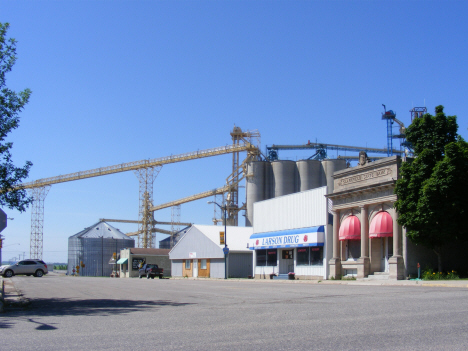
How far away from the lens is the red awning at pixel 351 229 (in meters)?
39.1

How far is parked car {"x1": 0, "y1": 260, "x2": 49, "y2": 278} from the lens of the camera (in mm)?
55575

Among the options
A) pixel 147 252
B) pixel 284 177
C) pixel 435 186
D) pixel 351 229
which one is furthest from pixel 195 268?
pixel 435 186

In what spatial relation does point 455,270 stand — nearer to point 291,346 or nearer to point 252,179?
point 291,346

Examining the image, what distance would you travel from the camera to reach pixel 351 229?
3941 centimetres

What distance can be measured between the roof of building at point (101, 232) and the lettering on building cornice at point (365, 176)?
71408 mm

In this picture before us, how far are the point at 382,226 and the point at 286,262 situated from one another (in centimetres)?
1397

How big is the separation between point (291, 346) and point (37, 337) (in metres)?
5.15

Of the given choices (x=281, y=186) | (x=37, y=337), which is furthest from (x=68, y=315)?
(x=281, y=186)

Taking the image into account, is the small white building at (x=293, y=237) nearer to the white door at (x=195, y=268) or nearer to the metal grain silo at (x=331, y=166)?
the white door at (x=195, y=268)


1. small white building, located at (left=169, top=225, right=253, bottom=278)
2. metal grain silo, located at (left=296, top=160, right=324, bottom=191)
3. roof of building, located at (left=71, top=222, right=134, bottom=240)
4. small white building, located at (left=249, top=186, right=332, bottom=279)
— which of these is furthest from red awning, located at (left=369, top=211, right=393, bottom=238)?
roof of building, located at (left=71, top=222, right=134, bottom=240)

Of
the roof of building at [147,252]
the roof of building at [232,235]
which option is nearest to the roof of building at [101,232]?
the roof of building at [147,252]

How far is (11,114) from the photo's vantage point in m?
20.2

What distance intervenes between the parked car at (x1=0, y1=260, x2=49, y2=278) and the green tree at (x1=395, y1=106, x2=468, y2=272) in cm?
4087

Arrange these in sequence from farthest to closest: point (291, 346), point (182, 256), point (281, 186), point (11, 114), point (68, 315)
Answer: point (281, 186) < point (182, 256) < point (11, 114) < point (68, 315) < point (291, 346)
